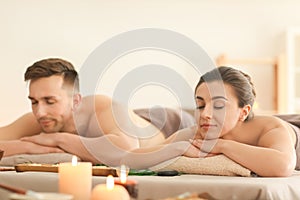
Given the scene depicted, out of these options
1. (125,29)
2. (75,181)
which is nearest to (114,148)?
(75,181)

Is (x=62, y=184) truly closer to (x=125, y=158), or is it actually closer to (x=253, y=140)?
(x=125, y=158)

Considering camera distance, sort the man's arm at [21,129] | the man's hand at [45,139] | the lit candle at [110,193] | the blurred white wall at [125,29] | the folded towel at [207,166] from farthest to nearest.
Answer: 1. the blurred white wall at [125,29]
2. the man's arm at [21,129]
3. the man's hand at [45,139]
4. the folded towel at [207,166]
5. the lit candle at [110,193]

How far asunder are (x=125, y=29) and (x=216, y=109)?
2.95 meters

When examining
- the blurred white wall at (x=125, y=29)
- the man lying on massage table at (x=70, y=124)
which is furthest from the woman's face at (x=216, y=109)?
the blurred white wall at (x=125, y=29)

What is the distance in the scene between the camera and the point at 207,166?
1.57m

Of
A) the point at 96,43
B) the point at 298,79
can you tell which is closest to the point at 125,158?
the point at 96,43

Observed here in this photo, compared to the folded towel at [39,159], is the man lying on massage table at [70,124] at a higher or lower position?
higher

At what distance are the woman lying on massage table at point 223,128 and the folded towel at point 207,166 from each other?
0.03 m

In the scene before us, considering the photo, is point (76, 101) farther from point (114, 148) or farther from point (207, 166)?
point (207, 166)

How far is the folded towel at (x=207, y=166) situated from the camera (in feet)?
5.06

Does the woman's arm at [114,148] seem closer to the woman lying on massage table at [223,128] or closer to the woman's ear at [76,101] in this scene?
the woman lying on massage table at [223,128]

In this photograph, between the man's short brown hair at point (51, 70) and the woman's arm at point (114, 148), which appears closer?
the woman's arm at point (114, 148)

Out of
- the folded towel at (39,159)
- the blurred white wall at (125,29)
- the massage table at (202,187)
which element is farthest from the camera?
the blurred white wall at (125,29)

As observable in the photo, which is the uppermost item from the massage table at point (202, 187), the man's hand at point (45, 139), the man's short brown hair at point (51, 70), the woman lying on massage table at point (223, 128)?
the man's short brown hair at point (51, 70)
